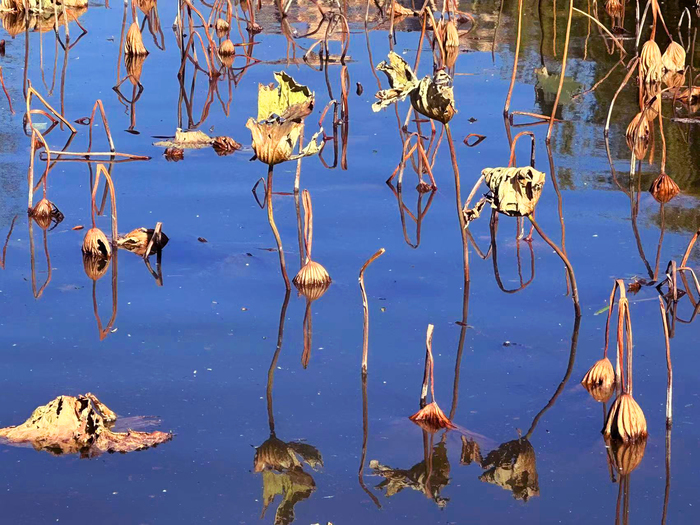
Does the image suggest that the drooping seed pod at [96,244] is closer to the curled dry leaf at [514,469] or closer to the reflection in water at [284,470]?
the reflection in water at [284,470]

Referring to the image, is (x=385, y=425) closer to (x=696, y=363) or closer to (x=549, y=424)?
(x=549, y=424)

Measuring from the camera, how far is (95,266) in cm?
361

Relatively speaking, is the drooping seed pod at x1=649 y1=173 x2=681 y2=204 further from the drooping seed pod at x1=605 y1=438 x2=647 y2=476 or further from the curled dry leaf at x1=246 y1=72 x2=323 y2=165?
the drooping seed pod at x1=605 y1=438 x2=647 y2=476

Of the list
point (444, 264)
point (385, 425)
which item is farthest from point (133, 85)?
point (385, 425)

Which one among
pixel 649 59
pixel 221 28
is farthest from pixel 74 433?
pixel 221 28

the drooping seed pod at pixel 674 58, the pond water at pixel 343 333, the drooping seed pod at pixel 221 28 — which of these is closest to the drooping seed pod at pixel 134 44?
the drooping seed pod at pixel 221 28

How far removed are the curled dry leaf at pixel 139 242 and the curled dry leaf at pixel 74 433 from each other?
1.18 metres

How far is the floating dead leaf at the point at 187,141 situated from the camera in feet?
15.9

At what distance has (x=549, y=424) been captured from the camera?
2689mm

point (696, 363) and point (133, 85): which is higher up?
point (133, 85)

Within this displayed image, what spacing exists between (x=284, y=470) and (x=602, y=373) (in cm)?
92

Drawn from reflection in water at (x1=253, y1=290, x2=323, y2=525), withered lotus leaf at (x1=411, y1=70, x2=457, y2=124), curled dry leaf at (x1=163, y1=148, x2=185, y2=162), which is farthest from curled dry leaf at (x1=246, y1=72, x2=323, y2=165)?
curled dry leaf at (x1=163, y1=148, x2=185, y2=162)

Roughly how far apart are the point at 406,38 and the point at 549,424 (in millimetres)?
4794

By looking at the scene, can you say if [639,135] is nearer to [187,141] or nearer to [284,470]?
[187,141]
